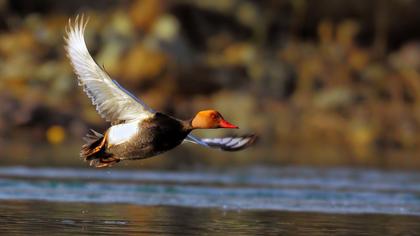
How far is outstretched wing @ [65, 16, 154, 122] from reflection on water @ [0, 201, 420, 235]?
1305mm

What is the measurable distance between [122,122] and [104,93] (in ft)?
1.41

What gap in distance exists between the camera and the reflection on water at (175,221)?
14.3 m

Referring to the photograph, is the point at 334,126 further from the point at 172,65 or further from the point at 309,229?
the point at 309,229

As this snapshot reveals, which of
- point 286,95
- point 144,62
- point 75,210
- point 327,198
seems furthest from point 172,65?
point 75,210

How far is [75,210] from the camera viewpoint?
16469 mm

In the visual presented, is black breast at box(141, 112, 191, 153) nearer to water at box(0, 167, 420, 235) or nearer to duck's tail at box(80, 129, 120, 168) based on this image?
duck's tail at box(80, 129, 120, 168)

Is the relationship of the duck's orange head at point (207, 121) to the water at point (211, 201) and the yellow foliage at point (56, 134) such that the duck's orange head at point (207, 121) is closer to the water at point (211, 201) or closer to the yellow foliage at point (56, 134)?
the water at point (211, 201)

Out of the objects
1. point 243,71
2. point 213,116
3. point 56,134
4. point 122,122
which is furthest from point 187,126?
point 243,71

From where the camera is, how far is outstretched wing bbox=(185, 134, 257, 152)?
54.0 ft

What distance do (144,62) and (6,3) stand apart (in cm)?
757

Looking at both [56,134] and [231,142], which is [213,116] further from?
[56,134]

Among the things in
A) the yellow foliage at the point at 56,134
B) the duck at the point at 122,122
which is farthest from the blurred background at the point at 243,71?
the duck at the point at 122,122

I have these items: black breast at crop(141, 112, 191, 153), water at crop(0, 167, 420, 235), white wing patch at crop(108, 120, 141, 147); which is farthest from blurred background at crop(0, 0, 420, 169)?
black breast at crop(141, 112, 191, 153)

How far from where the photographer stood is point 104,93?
15.6m
